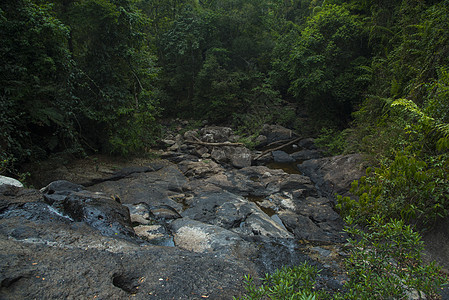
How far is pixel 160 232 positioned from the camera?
471 cm

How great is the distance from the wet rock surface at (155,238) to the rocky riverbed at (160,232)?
0.02 meters

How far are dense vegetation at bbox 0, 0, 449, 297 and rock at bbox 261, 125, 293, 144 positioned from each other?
0.88m

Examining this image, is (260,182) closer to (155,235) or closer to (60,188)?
(155,235)

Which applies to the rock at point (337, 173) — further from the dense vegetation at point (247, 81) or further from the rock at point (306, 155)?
the rock at point (306, 155)

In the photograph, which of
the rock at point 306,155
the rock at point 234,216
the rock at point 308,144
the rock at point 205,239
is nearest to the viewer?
the rock at point 205,239

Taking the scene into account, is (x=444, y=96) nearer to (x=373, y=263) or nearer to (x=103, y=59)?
(x=373, y=263)

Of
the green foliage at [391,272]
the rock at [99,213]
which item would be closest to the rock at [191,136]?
the rock at [99,213]

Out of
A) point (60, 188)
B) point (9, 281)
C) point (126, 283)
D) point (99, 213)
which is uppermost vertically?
point (9, 281)

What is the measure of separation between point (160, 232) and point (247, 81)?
51.8 feet

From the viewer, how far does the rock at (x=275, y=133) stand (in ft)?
50.8

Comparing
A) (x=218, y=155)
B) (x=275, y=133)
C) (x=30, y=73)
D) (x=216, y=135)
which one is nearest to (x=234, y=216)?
(x=218, y=155)

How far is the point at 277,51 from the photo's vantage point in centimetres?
1708

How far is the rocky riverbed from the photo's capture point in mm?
2650

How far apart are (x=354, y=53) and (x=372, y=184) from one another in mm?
10550
